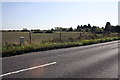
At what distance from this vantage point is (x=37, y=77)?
6266mm

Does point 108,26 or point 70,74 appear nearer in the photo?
point 70,74

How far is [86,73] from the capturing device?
7020 mm

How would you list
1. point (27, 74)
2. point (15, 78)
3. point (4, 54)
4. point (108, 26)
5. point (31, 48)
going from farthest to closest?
1. point (108, 26)
2. point (31, 48)
3. point (4, 54)
4. point (27, 74)
5. point (15, 78)

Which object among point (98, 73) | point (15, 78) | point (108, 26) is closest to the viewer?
point (15, 78)

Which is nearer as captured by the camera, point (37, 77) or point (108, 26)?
point (37, 77)

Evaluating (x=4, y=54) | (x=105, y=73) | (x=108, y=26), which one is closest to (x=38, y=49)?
(x=4, y=54)

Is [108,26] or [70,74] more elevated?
[108,26]

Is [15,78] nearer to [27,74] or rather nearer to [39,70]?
[27,74]

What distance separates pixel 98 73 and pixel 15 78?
3.11 meters

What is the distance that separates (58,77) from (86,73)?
1.27 metres

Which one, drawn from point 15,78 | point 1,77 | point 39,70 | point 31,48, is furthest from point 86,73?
point 31,48

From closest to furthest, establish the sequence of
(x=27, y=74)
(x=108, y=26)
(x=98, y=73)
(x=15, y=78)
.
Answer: (x=15, y=78)
(x=27, y=74)
(x=98, y=73)
(x=108, y=26)

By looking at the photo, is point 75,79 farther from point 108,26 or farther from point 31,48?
point 108,26

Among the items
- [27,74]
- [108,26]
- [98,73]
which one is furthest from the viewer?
[108,26]
